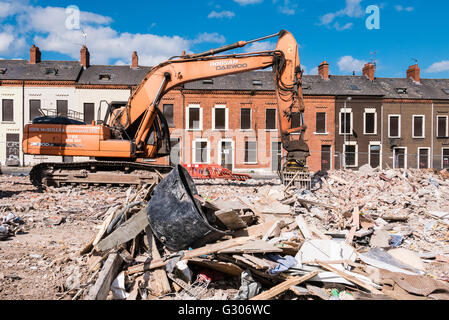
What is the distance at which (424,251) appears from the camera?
5.44 meters

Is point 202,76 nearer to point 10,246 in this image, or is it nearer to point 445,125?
point 10,246

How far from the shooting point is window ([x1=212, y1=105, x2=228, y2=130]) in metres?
26.6

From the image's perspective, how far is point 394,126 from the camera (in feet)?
93.1

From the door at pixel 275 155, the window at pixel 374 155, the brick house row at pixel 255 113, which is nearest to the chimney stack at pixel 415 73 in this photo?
the brick house row at pixel 255 113

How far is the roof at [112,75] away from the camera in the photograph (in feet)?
87.2

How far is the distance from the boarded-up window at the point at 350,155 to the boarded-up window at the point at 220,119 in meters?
11.4

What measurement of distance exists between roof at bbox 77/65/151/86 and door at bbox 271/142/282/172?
44.3 feet

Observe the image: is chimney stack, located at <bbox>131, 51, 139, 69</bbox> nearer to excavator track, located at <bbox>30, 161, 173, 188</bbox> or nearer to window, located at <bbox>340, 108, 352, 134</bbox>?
window, located at <bbox>340, 108, 352, 134</bbox>

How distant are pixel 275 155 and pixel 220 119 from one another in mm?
5852

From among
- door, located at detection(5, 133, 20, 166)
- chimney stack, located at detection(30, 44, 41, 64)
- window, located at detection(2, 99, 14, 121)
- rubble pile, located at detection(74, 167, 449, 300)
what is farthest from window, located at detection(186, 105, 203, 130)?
rubble pile, located at detection(74, 167, 449, 300)

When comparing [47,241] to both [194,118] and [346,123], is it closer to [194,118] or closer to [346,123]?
[194,118]

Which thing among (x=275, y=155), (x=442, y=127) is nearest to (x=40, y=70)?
(x=275, y=155)

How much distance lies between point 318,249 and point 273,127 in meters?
23.1
